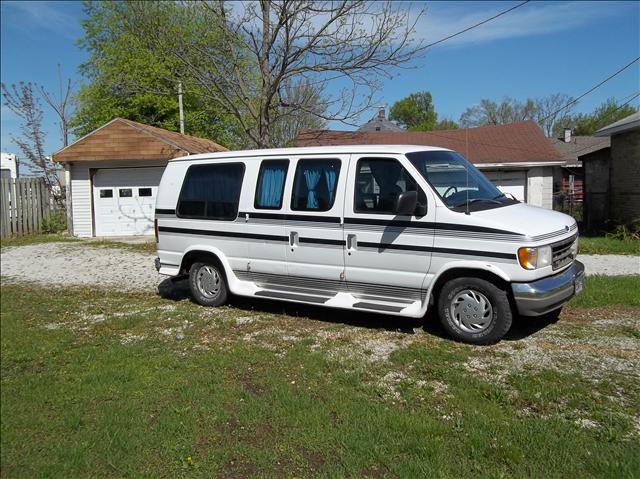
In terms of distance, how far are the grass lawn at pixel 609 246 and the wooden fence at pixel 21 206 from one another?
11.4 metres

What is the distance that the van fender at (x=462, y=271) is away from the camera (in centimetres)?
561

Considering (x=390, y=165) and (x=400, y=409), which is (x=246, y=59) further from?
(x=400, y=409)

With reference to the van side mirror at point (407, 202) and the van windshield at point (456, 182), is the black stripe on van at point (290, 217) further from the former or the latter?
the van windshield at point (456, 182)

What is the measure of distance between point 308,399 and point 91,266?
273 inches

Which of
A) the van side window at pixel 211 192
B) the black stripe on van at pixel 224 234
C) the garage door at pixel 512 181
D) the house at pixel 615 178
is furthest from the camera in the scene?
the garage door at pixel 512 181

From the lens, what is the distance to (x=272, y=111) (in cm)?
1634

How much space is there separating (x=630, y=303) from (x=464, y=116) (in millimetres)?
52656

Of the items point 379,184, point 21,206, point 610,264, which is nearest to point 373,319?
point 379,184

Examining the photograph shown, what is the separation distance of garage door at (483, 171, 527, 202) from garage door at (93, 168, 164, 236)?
12104 mm

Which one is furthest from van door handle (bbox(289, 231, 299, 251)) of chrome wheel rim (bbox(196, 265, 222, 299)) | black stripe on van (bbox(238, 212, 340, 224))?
chrome wheel rim (bbox(196, 265, 222, 299))

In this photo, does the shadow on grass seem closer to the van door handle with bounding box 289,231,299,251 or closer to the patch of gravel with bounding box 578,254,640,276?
the van door handle with bounding box 289,231,299,251

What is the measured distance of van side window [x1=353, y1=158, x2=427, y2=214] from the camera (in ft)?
20.5

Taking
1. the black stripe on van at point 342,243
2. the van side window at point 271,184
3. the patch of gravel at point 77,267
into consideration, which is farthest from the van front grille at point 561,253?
the patch of gravel at point 77,267

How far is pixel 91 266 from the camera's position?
10.0 meters
